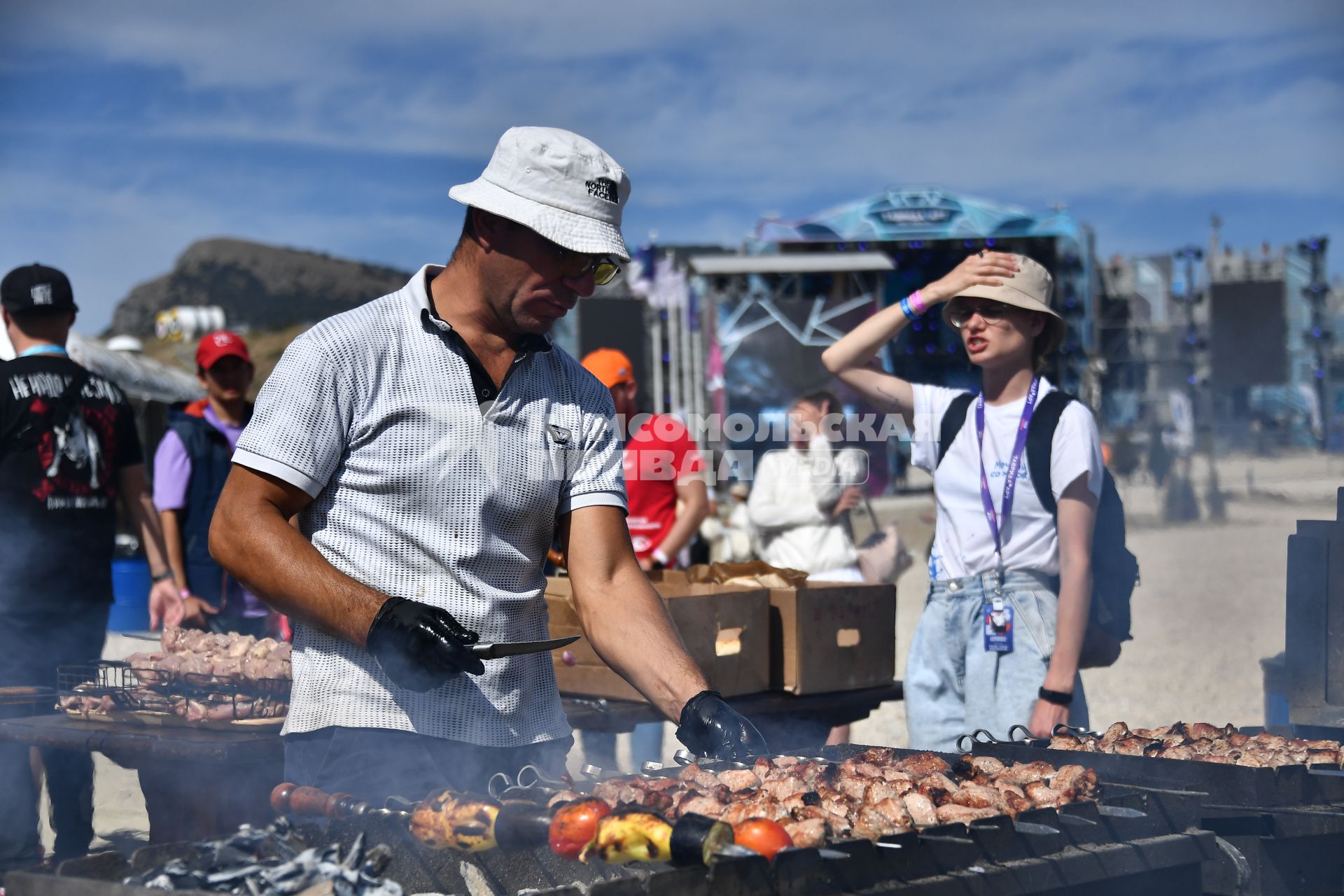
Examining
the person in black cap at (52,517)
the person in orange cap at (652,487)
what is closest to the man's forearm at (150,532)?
the person in black cap at (52,517)

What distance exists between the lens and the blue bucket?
7.91m

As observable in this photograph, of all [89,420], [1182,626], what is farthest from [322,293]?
[89,420]

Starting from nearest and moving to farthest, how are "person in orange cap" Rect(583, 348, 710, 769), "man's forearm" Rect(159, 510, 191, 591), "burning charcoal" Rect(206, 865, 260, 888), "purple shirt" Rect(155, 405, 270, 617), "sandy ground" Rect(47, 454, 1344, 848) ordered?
"burning charcoal" Rect(206, 865, 260, 888) < "man's forearm" Rect(159, 510, 191, 591) < "purple shirt" Rect(155, 405, 270, 617) < "person in orange cap" Rect(583, 348, 710, 769) < "sandy ground" Rect(47, 454, 1344, 848)

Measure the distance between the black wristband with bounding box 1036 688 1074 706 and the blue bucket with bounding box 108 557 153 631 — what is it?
6.34 meters

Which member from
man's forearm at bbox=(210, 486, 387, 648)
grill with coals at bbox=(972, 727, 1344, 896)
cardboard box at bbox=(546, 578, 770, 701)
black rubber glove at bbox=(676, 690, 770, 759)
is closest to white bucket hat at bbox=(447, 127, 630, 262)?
man's forearm at bbox=(210, 486, 387, 648)

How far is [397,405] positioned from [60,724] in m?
1.91

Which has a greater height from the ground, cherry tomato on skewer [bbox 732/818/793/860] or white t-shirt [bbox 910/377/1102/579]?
white t-shirt [bbox 910/377/1102/579]

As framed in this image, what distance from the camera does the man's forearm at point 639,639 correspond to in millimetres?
2408

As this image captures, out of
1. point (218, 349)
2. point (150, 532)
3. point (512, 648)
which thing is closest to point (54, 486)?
point (150, 532)

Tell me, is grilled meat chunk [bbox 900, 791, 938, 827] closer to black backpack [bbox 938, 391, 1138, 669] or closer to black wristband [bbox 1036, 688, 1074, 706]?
black wristband [bbox 1036, 688, 1074, 706]

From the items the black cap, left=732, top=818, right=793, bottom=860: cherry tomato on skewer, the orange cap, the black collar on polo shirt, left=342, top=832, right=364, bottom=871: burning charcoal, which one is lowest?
left=732, top=818, right=793, bottom=860: cherry tomato on skewer

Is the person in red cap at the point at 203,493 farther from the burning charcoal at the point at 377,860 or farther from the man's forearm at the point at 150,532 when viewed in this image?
the burning charcoal at the point at 377,860

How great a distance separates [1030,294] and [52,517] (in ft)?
10.6

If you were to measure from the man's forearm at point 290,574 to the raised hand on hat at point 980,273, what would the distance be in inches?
81.4
